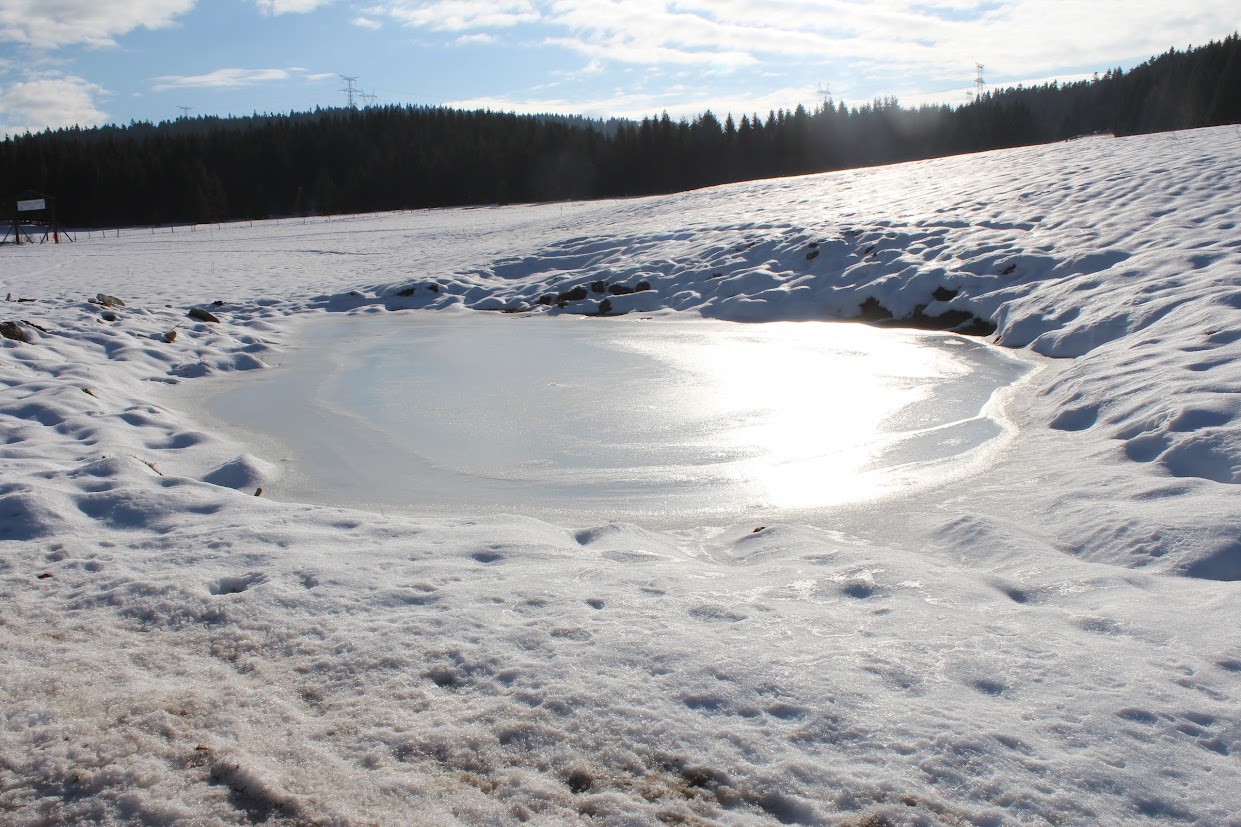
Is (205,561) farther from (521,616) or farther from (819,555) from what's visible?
(819,555)

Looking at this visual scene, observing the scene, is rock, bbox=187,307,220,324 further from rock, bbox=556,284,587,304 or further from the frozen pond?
rock, bbox=556,284,587,304

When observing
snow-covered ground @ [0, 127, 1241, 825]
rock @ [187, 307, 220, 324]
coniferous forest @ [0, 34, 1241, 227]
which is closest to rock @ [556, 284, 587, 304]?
rock @ [187, 307, 220, 324]

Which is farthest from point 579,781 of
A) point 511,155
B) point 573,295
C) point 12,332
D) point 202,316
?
point 511,155

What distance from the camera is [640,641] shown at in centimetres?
238

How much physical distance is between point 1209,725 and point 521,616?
6.04 feet

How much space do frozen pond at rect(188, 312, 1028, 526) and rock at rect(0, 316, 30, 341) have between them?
7.19ft

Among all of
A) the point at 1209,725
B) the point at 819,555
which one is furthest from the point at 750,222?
the point at 1209,725

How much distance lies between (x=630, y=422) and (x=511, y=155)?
62385 mm

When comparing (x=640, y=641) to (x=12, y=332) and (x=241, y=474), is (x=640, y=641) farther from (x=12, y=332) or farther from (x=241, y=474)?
(x=12, y=332)

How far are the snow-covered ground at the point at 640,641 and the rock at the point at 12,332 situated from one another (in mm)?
2188

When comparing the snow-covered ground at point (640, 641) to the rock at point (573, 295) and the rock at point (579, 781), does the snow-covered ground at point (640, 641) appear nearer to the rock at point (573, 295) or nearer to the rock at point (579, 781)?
the rock at point (579, 781)

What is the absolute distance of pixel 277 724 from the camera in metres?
2.04

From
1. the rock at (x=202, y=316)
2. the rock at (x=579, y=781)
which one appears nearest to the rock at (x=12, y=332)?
the rock at (x=202, y=316)

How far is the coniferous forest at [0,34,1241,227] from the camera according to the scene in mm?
59594
